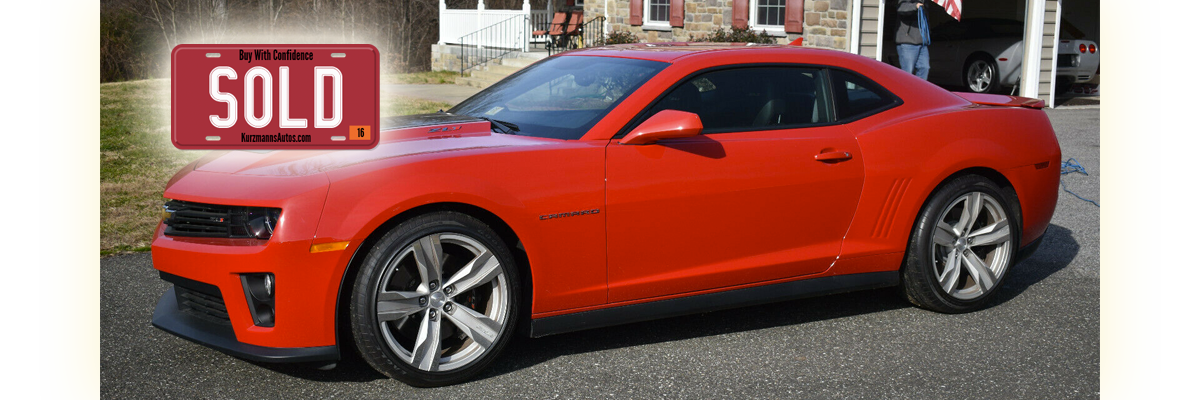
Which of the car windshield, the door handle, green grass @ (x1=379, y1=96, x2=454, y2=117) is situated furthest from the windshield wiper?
green grass @ (x1=379, y1=96, x2=454, y2=117)

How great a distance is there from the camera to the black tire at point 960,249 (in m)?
4.88

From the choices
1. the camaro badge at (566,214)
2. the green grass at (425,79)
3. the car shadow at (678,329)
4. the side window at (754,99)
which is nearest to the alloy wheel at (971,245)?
the car shadow at (678,329)

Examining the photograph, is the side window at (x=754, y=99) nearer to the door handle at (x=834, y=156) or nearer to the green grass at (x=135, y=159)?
the door handle at (x=834, y=156)

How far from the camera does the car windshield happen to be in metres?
4.31

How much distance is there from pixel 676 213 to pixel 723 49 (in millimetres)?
1016

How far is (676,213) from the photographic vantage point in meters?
4.18

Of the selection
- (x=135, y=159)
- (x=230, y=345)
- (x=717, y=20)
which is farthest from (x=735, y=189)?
(x=717, y=20)

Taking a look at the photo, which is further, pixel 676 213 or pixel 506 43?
A: pixel 506 43

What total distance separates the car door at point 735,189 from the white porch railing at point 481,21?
18183 mm

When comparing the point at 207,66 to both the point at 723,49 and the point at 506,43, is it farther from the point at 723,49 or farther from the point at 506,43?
the point at 506,43

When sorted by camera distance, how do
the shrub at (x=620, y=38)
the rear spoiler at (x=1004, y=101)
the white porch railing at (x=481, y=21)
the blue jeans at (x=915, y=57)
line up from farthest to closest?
1. the white porch railing at (x=481, y=21)
2. the shrub at (x=620, y=38)
3. the blue jeans at (x=915, y=57)
4. the rear spoiler at (x=1004, y=101)

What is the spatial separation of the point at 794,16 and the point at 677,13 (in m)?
3.62

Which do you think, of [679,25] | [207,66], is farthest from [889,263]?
[679,25]

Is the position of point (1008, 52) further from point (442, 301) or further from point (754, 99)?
point (442, 301)
